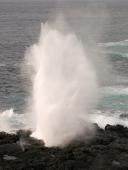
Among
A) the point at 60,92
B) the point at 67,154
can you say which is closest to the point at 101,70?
the point at 60,92

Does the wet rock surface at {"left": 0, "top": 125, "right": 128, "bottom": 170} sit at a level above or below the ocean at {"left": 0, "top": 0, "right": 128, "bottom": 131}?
below

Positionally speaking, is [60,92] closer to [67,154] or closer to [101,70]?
[67,154]

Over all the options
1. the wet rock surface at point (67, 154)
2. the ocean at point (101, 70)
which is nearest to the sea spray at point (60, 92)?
the wet rock surface at point (67, 154)

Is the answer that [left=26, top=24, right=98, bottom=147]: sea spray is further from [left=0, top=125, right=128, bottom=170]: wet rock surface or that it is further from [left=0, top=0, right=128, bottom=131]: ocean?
[left=0, top=0, right=128, bottom=131]: ocean

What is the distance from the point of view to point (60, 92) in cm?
3928

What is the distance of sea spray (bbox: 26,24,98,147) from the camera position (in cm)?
3500

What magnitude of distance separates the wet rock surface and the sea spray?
69.6 inches

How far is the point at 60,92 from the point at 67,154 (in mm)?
10477

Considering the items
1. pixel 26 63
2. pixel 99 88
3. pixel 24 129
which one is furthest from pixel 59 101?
pixel 26 63

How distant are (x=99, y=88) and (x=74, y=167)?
26.9 m

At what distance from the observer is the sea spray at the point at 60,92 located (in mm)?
35000

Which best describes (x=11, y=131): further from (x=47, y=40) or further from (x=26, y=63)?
(x=26, y=63)

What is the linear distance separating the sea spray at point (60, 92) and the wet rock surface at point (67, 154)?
1768mm

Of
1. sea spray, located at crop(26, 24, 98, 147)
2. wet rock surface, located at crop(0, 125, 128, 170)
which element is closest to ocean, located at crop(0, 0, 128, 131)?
sea spray, located at crop(26, 24, 98, 147)
